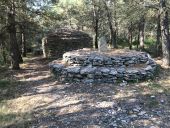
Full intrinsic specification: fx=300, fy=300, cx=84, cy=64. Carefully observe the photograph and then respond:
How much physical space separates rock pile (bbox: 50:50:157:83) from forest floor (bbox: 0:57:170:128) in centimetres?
52

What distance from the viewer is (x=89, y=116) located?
10.5m

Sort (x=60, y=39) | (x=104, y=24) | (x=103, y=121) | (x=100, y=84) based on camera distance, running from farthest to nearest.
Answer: (x=104, y=24) < (x=60, y=39) < (x=100, y=84) < (x=103, y=121)

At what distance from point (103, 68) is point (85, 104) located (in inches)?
146

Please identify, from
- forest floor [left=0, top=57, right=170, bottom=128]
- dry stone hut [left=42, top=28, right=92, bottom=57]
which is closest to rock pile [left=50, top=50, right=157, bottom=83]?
Answer: forest floor [left=0, top=57, right=170, bottom=128]

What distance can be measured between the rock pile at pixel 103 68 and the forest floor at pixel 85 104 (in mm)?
519

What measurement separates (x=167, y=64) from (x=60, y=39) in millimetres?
10556

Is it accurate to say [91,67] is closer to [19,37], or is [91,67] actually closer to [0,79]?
[0,79]

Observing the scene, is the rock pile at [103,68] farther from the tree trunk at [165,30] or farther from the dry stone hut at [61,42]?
the dry stone hut at [61,42]

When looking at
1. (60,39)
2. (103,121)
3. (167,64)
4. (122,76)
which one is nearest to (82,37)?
(60,39)

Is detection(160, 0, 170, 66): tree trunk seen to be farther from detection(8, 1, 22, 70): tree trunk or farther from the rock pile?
detection(8, 1, 22, 70): tree trunk

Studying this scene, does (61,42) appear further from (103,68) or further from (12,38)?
(103,68)

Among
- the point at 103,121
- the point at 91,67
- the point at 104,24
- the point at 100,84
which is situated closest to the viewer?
the point at 103,121

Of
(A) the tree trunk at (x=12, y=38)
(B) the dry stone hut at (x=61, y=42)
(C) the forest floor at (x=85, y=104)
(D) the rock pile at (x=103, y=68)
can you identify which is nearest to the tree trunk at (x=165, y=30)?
(D) the rock pile at (x=103, y=68)

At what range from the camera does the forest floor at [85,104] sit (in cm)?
1004
